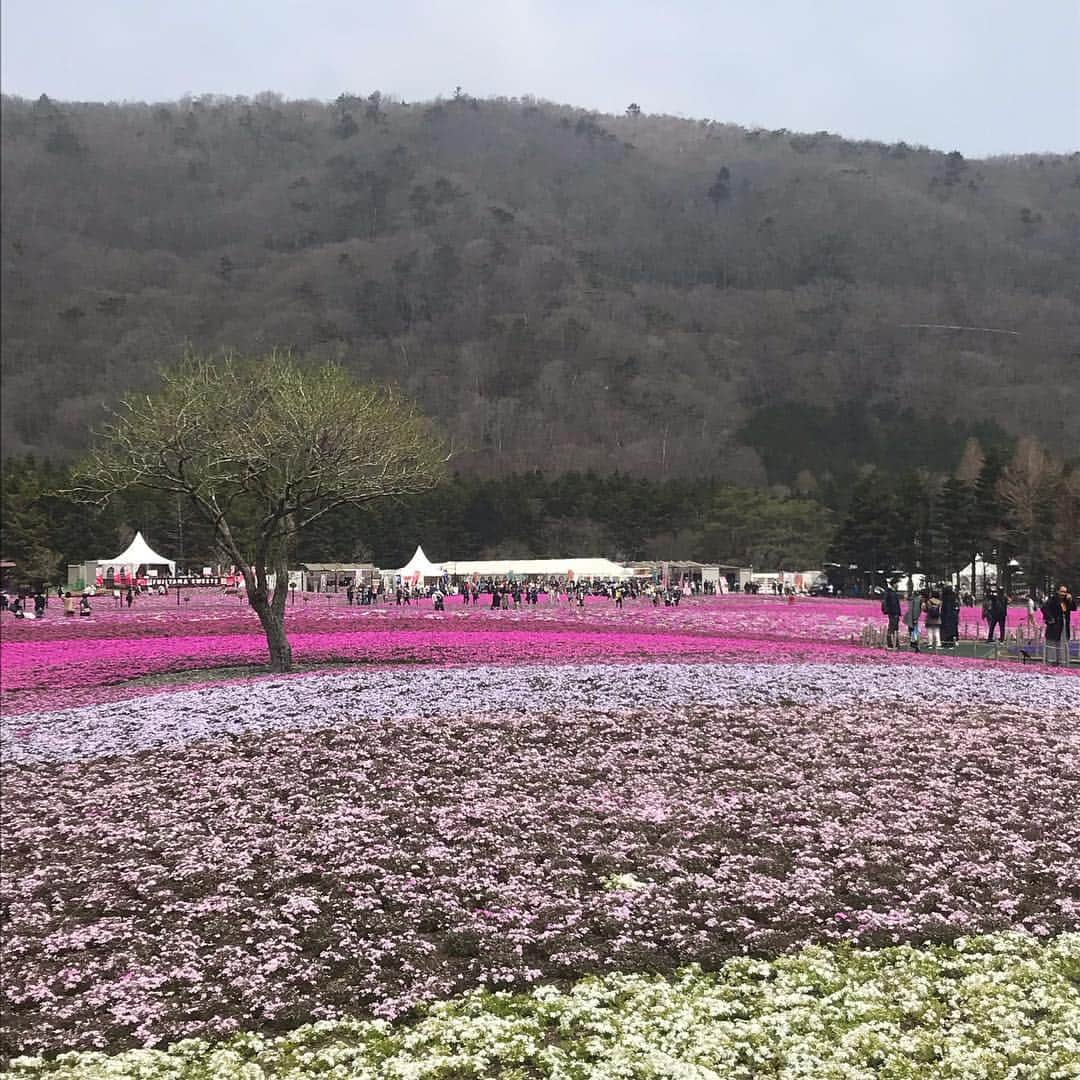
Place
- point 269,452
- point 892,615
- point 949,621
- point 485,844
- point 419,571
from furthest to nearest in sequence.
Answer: point 419,571, point 949,621, point 892,615, point 269,452, point 485,844

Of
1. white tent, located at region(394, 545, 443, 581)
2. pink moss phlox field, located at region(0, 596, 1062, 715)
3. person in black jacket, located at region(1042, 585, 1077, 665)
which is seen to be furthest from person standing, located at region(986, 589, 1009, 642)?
white tent, located at region(394, 545, 443, 581)

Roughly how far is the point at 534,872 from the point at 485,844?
937 mm

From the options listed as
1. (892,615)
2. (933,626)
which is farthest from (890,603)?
(933,626)

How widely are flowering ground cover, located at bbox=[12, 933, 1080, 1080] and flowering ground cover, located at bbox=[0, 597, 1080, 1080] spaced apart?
0.10 feet

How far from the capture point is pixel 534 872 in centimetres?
1041

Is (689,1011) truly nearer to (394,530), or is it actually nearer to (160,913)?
(160,913)

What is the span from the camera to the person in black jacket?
25.6 meters

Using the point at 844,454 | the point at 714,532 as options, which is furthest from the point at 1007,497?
the point at 844,454

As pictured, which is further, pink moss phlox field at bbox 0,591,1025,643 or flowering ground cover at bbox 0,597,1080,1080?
pink moss phlox field at bbox 0,591,1025,643

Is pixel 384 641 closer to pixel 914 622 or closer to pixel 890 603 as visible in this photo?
pixel 890 603

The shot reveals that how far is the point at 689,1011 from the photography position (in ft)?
24.8

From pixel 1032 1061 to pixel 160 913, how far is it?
764 centimetres

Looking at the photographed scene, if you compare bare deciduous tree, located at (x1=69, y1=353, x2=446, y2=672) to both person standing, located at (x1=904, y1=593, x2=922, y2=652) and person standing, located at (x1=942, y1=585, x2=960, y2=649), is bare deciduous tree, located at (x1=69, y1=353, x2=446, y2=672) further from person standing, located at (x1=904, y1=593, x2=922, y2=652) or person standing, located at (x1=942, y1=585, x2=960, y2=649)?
person standing, located at (x1=942, y1=585, x2=960, y2=649)

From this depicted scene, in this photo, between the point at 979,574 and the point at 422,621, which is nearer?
the point at 422,621
